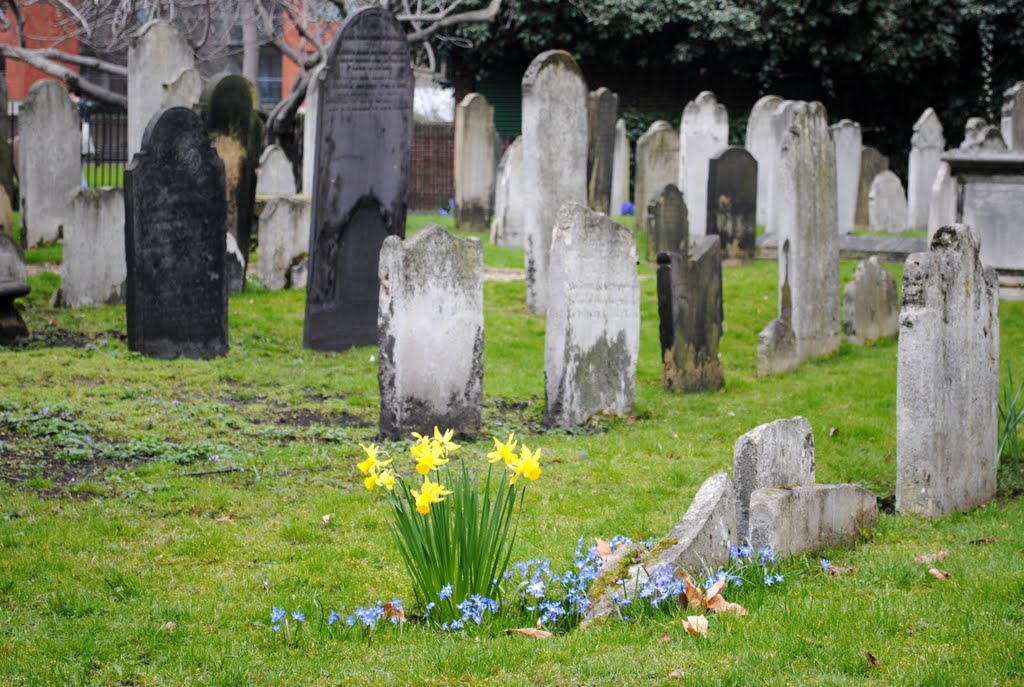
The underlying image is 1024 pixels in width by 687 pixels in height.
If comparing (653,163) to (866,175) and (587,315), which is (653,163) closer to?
(866,175)

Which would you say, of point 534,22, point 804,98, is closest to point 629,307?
point 534,22

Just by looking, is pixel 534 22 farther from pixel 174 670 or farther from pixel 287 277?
pixel 174 670

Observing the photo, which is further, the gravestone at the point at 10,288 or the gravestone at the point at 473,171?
the gravestone at the point at 473,171

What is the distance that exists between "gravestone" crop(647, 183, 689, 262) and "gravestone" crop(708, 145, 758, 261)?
1051mm

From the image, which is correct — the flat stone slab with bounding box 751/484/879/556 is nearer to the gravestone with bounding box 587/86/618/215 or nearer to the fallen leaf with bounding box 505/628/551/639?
the fallen leaf with bounding box 505/628/551/639

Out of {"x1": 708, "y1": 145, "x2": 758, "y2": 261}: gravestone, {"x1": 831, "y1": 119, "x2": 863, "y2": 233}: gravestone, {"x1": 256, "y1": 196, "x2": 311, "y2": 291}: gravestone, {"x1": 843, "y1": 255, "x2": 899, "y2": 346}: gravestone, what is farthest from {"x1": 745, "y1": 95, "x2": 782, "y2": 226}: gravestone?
{"x1": 256, "y1": 196, "x2": 311, "y2": 291}: gravestone

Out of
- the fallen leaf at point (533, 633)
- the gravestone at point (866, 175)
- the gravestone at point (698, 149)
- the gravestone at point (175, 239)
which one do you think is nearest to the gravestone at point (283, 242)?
the gravestone at point (175, 239)

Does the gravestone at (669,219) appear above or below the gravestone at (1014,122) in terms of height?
below

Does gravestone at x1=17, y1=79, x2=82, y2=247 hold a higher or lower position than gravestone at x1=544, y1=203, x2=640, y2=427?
higher

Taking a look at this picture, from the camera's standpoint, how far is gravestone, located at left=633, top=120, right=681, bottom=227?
19797mm

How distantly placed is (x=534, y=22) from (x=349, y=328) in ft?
64.4

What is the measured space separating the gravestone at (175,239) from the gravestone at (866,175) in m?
14.4

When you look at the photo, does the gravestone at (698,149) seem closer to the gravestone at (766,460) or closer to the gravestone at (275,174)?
the gravestone at (275,174)

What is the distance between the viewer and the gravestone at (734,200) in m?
15.9
